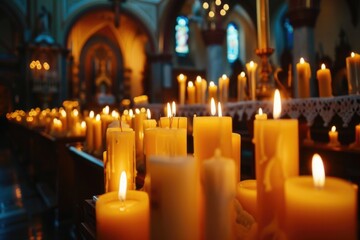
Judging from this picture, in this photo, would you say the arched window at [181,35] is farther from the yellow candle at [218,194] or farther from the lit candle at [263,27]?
the yellow candle at [218,194]

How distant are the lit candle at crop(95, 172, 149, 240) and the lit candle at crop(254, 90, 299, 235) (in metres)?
0.27

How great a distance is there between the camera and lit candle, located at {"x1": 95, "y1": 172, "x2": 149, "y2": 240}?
2.14 feet

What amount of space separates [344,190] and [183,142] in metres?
0.38

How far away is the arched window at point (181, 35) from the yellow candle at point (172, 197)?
17.1 m

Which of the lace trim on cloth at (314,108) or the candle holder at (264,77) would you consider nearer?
the lace trim on cloth at (314,108)

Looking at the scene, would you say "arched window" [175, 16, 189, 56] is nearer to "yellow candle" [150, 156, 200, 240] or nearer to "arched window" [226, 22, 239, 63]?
"arched window" [226, 22, 239, 63]

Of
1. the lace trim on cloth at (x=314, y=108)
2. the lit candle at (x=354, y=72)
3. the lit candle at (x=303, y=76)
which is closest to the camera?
the lace trim on cloth at (x=314, y=108)

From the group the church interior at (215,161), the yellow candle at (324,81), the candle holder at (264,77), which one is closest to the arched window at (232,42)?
the church interior at (215,161)

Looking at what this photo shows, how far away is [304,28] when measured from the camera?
6.45 m

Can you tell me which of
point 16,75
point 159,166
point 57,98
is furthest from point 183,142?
point 16,75

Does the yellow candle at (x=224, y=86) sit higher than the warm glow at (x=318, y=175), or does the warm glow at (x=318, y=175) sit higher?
the yellow candle at (x=224, y=86)

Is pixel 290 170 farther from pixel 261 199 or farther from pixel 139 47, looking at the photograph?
pixel 139 47

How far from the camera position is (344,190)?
456mm

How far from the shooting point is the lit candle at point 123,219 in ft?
2.14
